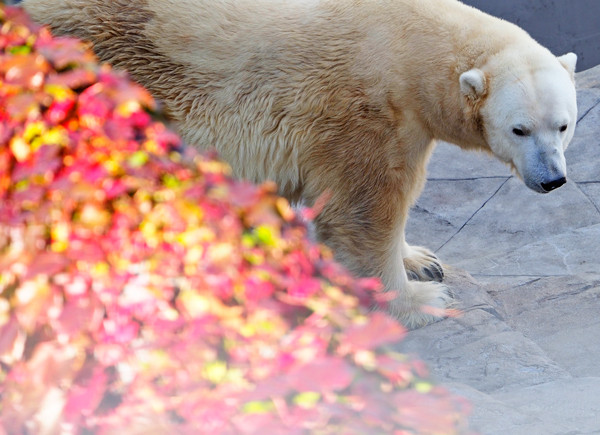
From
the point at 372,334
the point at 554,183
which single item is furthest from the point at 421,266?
the point at 372,334

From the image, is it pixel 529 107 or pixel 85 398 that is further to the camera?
pixel 529 107

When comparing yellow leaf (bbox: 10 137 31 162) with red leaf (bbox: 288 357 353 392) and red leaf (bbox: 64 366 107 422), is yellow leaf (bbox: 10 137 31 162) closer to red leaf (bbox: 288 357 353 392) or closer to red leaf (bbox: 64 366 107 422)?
red leaf (bbox: 64 366 107 422)

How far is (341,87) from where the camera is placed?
142 inches

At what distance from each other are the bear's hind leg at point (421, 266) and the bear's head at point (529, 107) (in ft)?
3.04

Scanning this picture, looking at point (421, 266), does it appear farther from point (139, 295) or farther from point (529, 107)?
point (139, 295)

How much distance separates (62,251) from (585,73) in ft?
21.0

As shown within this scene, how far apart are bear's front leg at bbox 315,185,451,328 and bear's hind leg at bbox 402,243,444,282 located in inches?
14.3

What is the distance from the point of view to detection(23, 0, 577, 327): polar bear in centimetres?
355

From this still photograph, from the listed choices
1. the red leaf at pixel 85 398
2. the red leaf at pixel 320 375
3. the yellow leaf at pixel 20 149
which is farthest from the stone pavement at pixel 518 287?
the yellow leaf at pixel 20 149

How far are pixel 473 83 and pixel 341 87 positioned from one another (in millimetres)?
602

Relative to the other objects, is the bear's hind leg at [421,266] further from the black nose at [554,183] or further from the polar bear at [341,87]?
the black nose at [554,183]

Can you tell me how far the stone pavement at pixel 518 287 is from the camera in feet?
8.24

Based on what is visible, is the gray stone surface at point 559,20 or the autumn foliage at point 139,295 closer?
the autumn foliage at point 139,295

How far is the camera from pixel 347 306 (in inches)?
64.3
